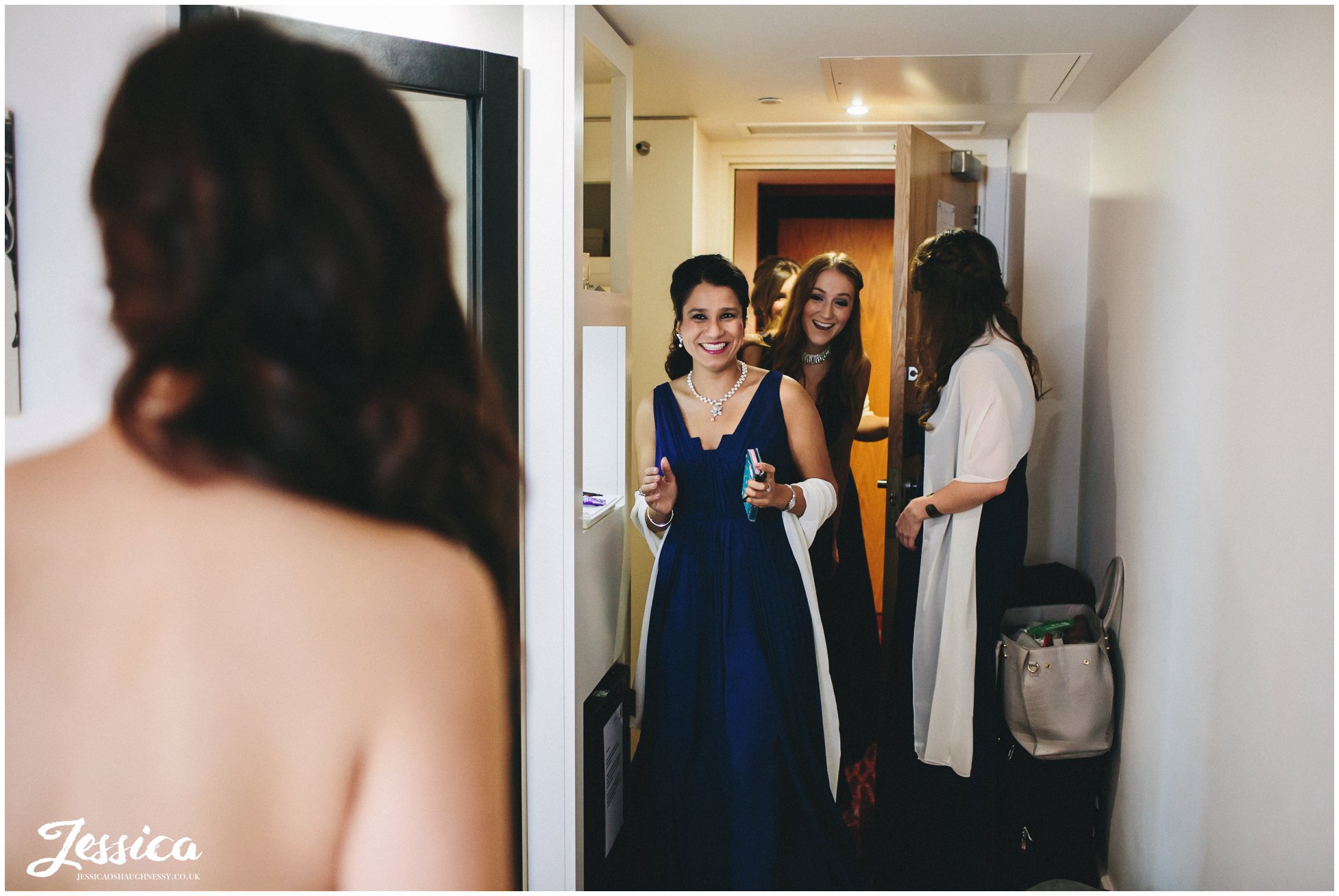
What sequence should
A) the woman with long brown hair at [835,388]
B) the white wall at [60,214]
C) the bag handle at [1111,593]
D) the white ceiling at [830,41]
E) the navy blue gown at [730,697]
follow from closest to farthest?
the white wall at [60,214], the white ceiling at [830,41], the navy blue gown at [730,697], the bag handle at [1111,593], the woman with long brown hair at [835,388]

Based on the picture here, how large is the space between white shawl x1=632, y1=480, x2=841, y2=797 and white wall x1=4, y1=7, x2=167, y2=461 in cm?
119

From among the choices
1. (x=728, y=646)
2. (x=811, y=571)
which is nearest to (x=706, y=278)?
(x=811, y=571)

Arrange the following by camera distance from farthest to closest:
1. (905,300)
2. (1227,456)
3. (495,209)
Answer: (905,300) < (1227,456) < (495,209)

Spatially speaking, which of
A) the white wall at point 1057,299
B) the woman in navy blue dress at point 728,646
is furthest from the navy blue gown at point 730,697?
the white wall at point 1057,299

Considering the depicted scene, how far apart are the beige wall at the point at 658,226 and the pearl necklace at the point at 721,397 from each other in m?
0.89

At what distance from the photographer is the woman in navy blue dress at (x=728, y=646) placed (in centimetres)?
200

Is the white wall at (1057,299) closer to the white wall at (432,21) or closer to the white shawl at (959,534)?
the white shawl at (959,534)

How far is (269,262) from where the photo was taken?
1051mm

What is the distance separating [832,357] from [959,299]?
0.59 meters

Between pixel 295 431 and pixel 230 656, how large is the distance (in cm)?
28

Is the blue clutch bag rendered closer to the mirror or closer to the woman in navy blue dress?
the woman in navy blue dress

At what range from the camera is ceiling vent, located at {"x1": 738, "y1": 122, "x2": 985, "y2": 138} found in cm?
301

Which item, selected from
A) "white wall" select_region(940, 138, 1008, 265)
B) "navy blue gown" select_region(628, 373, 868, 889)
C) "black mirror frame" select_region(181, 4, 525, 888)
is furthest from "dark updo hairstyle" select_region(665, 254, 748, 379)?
"white wall" select_region(940, 138, 1008, 265)

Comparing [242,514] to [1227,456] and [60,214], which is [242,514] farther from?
[1227,456]
